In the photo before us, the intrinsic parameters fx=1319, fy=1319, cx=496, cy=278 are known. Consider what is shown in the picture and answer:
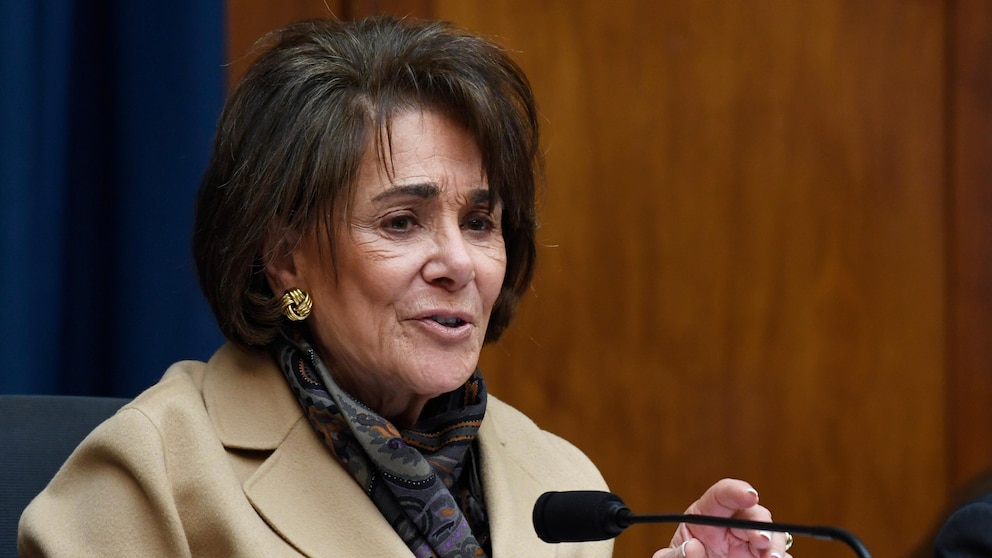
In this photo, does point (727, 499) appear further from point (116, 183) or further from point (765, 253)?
point (765, 253)

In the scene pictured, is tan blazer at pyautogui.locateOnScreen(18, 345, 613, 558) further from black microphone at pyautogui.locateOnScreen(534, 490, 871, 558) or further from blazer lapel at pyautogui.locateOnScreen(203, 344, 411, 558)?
black microphone at pyautogui.locateOnScreen(534, 490, 871, 558)

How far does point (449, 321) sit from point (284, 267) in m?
0.26

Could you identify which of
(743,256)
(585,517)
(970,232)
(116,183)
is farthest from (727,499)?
(970,232)

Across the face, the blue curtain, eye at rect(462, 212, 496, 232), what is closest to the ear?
the face

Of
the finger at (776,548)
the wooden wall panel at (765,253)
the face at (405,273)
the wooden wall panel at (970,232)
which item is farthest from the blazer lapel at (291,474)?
the wooden wall panel at (970,232)

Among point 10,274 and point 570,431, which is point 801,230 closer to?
point 570,431

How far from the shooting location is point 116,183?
2.54m

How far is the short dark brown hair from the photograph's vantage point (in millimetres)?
1906

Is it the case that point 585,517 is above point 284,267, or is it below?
below

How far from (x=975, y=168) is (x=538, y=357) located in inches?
49.2

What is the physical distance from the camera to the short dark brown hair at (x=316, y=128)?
1.91 metres

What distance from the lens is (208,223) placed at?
199 centimetres

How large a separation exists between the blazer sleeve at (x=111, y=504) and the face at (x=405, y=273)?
0.35m

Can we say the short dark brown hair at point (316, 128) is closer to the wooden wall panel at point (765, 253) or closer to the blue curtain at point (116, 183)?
the blue curtain at point (116, 183)
